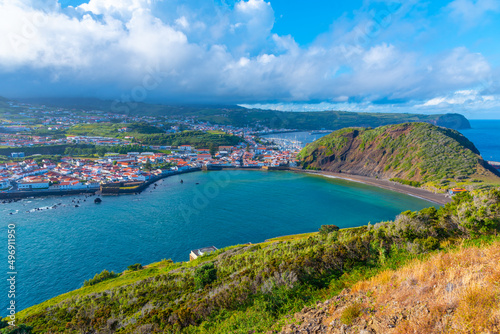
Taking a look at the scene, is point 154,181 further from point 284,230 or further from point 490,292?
point 490,292

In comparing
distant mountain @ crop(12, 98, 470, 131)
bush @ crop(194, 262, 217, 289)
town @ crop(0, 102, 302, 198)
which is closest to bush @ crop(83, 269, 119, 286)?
bush @ crop(194, 262, 217, 289)

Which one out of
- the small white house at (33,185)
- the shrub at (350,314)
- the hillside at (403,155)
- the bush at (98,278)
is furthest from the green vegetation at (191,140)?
the shrub at (350,314)

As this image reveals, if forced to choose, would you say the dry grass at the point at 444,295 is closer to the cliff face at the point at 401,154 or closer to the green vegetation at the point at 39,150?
the cliff face at the point at 401,154

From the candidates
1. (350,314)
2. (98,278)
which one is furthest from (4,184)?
(350,314)

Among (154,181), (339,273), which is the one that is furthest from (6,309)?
(154,181)

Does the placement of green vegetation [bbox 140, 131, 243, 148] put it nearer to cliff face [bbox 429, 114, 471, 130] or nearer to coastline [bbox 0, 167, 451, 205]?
coastline [bbox 0, 167, 451, 205]

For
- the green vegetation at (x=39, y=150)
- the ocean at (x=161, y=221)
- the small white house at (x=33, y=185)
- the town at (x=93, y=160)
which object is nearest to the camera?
the ocean at (x=161, y=221)
